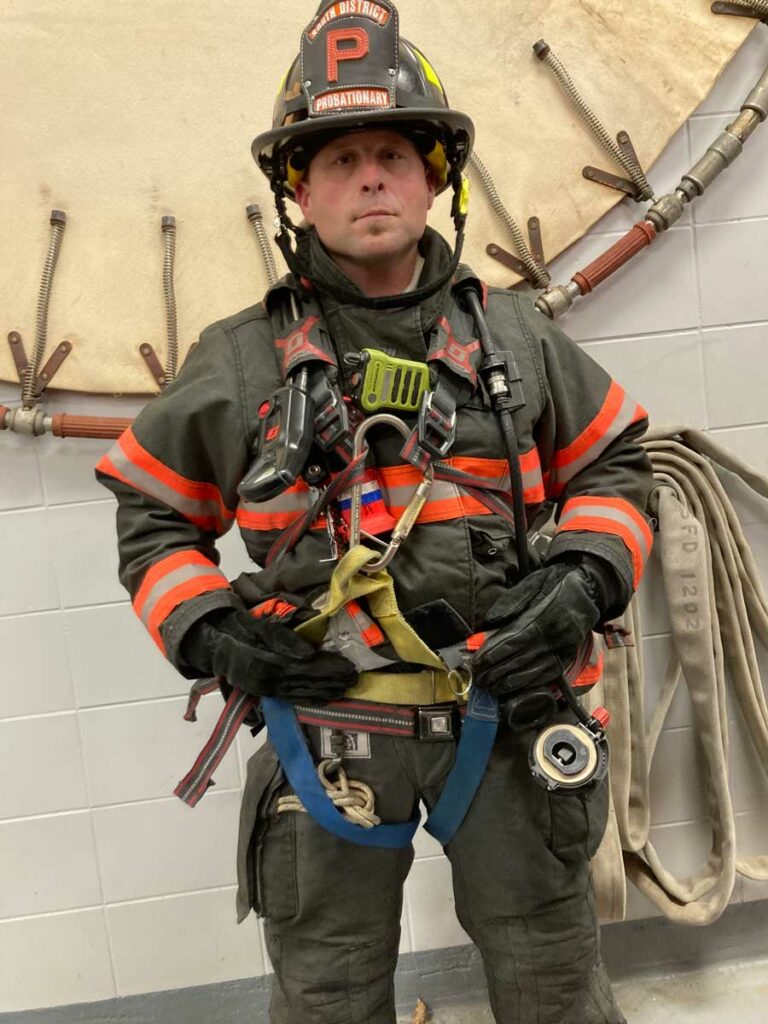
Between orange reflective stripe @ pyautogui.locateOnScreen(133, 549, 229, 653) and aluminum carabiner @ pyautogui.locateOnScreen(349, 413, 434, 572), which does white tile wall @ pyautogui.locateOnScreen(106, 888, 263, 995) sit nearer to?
orange reflective stripe @ pyautogui.locateOnScreen(133, 549, 229, 653)

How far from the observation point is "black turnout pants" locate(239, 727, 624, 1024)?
1.06 meters

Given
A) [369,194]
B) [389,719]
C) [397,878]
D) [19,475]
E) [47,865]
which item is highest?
[369,194]

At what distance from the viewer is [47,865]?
62.7 inches

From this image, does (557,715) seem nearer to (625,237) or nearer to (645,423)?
(645,423)

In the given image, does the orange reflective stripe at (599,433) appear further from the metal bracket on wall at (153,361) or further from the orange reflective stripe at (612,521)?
the metal bracket on wall at (153,361)

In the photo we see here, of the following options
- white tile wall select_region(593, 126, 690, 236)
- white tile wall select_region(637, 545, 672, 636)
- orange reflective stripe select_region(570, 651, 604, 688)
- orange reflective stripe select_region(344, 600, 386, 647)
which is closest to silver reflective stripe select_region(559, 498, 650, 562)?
orange reflective stripe select_region(570, 651, 604, 688)

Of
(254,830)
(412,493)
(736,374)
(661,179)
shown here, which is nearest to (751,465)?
(736,374)

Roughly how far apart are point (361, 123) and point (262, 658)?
587 millimetres

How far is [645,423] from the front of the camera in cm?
115

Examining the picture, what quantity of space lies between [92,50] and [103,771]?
116 centimetres

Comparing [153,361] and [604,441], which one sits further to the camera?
[153,361]

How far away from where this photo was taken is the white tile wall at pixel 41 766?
1.56 metres

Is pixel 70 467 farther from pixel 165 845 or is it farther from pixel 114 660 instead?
pixel 165 845

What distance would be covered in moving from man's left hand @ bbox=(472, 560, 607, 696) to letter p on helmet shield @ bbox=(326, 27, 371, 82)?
59cm
